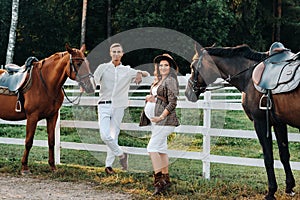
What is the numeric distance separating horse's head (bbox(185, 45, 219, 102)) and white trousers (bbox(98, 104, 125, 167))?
1.31 m

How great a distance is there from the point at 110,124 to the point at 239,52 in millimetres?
2122

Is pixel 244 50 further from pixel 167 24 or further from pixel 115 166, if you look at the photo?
pixel 167 24

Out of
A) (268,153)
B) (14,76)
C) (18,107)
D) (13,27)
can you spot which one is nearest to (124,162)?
(18,107)

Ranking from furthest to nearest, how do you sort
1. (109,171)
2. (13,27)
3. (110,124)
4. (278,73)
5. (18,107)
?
(13,27) → (18,107) → (109,171) → (110,124) → (278,73)

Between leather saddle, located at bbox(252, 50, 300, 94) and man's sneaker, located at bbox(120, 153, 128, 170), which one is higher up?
leather saddle, located at bbox(252, 50, 300, 94)

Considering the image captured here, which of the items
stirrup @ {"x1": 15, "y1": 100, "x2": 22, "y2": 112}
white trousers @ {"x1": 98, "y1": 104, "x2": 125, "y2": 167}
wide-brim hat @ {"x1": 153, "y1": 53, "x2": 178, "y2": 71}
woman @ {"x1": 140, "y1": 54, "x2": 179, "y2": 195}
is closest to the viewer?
woman @ {"x1": 140, "y1": 54, "x2": 179, "y2": 195}

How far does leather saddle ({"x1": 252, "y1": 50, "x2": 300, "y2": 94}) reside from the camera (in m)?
4.99

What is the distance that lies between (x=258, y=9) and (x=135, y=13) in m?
7.32

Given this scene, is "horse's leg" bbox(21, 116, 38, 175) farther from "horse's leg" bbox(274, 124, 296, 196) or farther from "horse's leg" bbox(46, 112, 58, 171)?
"horse's leg" bbox(274, 124, 296, 196)

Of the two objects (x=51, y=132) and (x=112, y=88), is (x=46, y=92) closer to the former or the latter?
(x=51, y=132)

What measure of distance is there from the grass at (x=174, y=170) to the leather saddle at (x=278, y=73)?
1288 mm

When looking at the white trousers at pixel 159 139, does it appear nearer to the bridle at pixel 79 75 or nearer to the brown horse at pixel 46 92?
the bridle at pixel 79 75

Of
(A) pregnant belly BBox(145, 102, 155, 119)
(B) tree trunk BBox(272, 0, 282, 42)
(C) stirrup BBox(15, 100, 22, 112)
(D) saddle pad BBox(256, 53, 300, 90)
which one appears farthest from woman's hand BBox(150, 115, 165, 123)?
(B) tree trunk BBox(272, 0, 282, 42)

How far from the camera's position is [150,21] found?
21891mm
